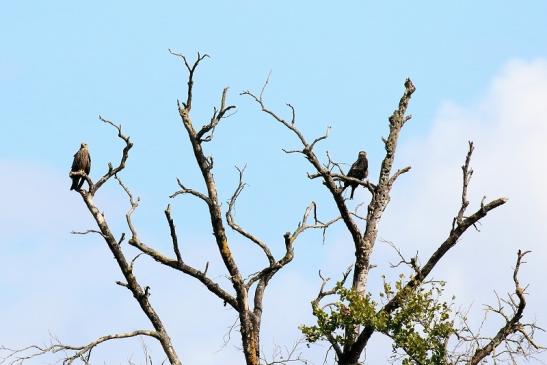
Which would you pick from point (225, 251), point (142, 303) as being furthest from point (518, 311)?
point (142, 303)

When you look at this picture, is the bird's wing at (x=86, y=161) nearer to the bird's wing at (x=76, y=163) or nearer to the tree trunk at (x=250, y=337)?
the bird's wing at (x=76, y=163)

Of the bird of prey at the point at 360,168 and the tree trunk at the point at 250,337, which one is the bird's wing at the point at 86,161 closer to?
the tree trunk at the point at 250,337

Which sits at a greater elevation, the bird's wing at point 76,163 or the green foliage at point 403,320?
the bird's wing at point 76,163

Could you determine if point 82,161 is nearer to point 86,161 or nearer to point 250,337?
point 86,161

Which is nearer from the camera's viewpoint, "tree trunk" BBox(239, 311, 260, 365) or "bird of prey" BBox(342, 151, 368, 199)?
"tree trunk" BBox(239, 311, 260, 365)

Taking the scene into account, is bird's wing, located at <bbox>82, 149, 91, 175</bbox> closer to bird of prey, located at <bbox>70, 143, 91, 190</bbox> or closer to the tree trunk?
bird of prey, located at <bbox>70, 143, 91, 190</bbox>

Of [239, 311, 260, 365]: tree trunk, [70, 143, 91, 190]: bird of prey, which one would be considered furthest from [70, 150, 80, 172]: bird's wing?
[239, 311, 260, 365]: tree trunk

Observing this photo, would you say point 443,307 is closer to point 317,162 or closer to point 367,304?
point 367,304

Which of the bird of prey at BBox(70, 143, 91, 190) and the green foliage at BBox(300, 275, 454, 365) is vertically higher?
the bird of prey at BBox(70, 143, 91, 190)

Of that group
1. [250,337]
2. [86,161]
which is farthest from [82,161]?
[250,337]

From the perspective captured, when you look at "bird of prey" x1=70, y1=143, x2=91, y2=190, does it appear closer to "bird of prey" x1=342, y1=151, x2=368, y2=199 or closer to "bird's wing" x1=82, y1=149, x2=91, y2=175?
"bird's wing" x1=82, y1=149, x2=91, y2=175

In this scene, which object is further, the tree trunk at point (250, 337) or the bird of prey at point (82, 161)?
the bird of prey at point (82, 161)

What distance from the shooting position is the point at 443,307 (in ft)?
53.0

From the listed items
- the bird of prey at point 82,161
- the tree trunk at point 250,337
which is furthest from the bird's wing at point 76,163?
the tree trunk at point 250,337
